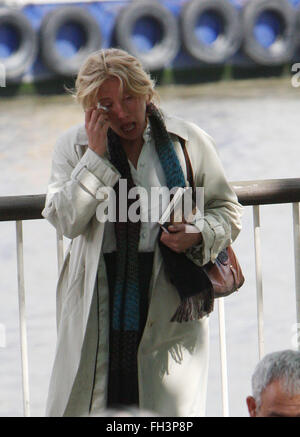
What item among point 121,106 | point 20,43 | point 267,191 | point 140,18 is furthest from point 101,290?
point 140,18

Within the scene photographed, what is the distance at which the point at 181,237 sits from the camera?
8.85ft

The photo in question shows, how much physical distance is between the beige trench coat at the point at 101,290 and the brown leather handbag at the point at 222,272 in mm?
70

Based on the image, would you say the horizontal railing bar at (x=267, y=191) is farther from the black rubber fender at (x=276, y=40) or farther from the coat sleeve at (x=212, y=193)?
the black rubber fender at (x=276, y=40)

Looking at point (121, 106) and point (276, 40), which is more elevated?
point (276, 40)

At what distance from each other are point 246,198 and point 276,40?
16.0 m

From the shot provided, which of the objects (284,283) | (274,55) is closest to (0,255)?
(284,283)

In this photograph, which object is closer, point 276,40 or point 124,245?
point 124,245

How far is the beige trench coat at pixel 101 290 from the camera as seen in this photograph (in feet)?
8.84

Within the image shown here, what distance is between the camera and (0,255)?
9641 millimetres

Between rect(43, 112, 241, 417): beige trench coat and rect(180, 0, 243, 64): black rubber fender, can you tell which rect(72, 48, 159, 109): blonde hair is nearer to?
rect(43, 112, 241, 417): beige trench coat

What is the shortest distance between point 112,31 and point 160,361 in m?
15.5

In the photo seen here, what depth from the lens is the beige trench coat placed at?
2693mm

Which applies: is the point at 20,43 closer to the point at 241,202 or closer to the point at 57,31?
the point at 57,31
